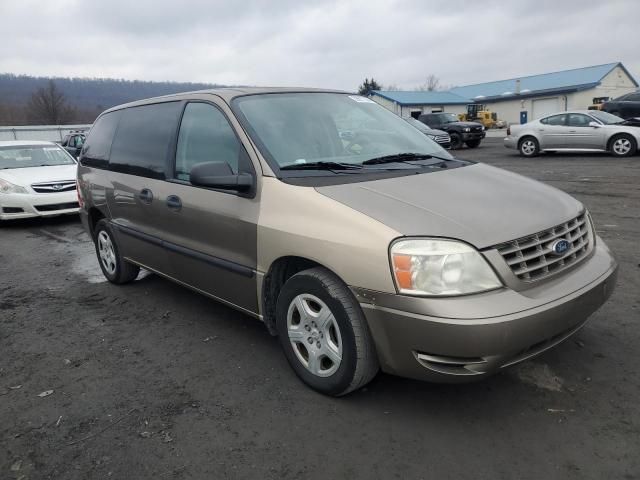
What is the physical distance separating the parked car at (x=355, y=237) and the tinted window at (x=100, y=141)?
794 millimetres

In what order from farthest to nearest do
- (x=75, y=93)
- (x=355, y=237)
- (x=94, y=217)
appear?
(x=75, y=93), (x=94, y=217), (x=355, y=237)

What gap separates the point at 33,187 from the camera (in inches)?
348

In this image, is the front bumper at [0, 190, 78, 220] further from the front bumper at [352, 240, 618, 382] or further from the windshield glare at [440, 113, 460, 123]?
the windshield glare at [440, 113, 460, 123]

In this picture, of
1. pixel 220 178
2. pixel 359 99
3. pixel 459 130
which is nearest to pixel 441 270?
pixel 220 178

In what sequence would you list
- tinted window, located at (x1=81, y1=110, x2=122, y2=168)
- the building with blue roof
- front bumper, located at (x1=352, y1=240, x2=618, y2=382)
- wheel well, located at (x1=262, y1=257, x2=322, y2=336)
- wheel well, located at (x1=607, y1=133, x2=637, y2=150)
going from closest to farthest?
front bumper, located at (x1=352, y1=240, x2=618, y2=382) → wheel well, located at (x1=262, y1=257, x2=322, y2=336) → tinted window, located at (x1=81, y1=110, x2=122, y2=168) → wheel well, located at (x1=607, y1=133, x2=637, y2=150) → the building with blue roof

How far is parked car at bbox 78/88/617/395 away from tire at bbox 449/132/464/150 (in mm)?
18592

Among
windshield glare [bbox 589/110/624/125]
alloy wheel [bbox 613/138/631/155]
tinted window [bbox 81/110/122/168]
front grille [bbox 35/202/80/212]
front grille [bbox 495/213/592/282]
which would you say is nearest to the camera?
front grille [bbox 495/213/592/282]

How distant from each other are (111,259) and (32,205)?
461 cm

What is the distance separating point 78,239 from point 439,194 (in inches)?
260

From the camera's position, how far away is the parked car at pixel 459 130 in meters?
21.7

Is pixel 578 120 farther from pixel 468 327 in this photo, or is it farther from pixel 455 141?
pixel 468 327

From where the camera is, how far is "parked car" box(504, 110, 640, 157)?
14.9 metres

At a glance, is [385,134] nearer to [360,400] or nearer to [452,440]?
[360,400]

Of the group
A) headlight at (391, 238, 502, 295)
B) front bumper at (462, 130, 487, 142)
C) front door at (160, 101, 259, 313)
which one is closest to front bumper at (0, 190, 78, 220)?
front door at (160, 101, 259, 313)
